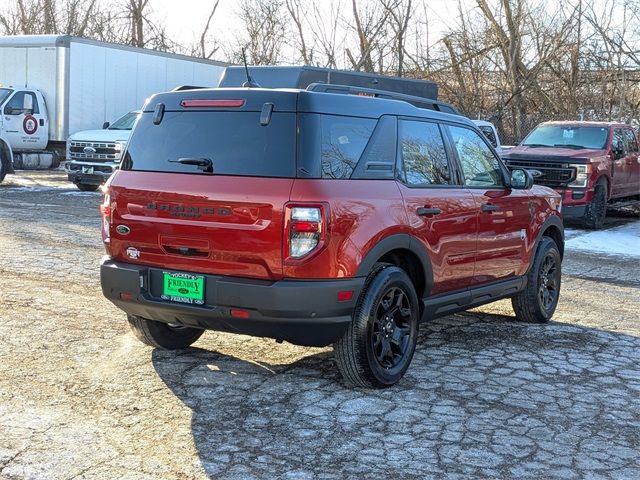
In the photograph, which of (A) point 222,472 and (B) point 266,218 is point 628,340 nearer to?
(B) point 266,218

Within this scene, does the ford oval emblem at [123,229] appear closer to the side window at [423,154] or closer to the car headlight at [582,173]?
the side window at [423,154]

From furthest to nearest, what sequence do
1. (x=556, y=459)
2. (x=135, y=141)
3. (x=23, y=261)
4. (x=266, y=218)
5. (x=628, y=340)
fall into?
(x=23, y=261) < (x=628, y=340) < (x=135, y=141) < (x=266, y=218) < (x=556, y=459)

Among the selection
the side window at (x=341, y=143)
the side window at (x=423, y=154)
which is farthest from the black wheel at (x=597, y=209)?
the side window at (x=341, y=143)

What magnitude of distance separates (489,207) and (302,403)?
2.34 metres

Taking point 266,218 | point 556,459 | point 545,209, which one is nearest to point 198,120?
point 266,218

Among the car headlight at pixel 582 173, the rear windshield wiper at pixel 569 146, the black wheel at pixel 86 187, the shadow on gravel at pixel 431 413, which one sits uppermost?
the rear windshield wiper at pixel 569 146

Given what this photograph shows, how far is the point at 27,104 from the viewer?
68.7 feet

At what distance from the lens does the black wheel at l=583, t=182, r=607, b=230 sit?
50.8ft

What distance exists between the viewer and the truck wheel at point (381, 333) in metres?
5.35

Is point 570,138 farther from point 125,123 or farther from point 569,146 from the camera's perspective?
point 125,123

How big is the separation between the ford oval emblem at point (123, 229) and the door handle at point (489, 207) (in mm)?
2605

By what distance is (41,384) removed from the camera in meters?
5.42

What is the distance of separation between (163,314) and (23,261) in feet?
15.8

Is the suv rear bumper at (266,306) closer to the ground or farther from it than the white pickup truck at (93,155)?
closer to the ground
